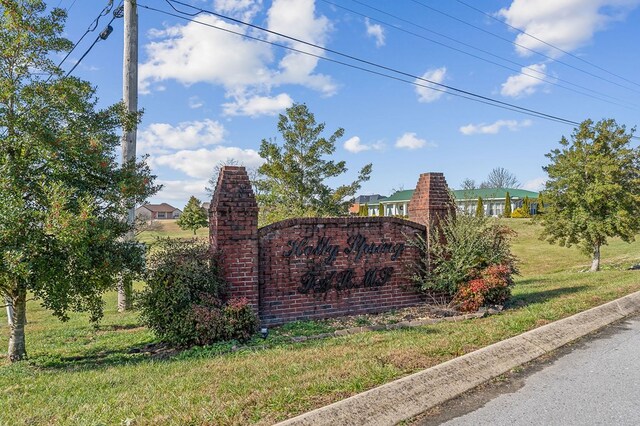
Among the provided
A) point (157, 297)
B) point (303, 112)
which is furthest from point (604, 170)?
point (157, 297)

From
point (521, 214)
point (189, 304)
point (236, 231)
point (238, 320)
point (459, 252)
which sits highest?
point (521, 214)

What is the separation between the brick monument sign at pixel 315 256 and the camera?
8070 millimetres

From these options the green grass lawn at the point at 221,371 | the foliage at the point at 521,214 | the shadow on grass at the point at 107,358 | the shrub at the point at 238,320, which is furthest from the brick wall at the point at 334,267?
the foliage at the point at 521,214

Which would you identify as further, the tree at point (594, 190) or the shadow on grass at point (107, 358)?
the tree at point (594, 190)

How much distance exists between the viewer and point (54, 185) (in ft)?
19.7

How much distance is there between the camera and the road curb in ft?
13.1

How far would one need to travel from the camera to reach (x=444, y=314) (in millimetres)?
9195

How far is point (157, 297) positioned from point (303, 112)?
13.3 m

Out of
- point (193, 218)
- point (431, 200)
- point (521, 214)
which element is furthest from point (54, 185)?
point (521, 214)

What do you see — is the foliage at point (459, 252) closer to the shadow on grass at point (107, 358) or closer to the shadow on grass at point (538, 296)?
the shadow on grass at point (538, 296)

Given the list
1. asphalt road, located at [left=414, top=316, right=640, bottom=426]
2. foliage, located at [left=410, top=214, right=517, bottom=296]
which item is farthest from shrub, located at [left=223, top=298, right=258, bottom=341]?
foliage, located at [left=410, top=214, right=517, bottom=296]

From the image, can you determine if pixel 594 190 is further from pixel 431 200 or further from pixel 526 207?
pixel 526 207

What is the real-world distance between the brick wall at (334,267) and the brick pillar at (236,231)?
14.0 inches

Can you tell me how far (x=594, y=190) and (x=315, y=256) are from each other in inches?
609
